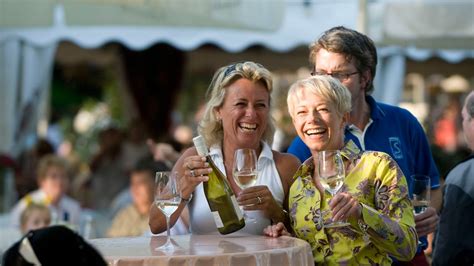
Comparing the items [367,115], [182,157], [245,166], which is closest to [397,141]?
[367,115]

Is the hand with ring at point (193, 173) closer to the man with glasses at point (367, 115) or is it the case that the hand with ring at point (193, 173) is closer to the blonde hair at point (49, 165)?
the man with glasses at point (367, 115)

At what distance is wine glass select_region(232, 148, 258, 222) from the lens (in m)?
4.21

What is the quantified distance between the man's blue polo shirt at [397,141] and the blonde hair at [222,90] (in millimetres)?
384

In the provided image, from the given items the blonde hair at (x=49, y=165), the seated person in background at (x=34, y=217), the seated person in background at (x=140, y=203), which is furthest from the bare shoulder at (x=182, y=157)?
the blonde hair at (x=49, y=165)

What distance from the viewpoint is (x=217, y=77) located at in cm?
456

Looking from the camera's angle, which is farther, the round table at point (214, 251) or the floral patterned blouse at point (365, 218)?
the floral patterned blouse at point (365, 218)

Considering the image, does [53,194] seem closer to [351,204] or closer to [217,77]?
[217,77]

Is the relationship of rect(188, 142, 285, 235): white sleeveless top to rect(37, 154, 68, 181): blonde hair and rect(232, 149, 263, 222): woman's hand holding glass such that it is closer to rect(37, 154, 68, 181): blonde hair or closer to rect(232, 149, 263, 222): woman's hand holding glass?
rect(232, 149, 263, 222): woman's hand holding glass

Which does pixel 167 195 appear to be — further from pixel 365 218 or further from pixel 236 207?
pixel 365 218

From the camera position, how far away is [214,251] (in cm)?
381

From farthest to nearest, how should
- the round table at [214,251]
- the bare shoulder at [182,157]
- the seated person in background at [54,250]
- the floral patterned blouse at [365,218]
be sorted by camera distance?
the bare shoulder at [182,157] < the floral patterned blouse at [365,218] < the round table at [214,251] < the seated person in background at [54,250]

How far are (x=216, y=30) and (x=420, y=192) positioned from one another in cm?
578

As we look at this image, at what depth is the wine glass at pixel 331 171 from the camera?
3.97 metres

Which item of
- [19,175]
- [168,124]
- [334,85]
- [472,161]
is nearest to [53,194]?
[19,175]
